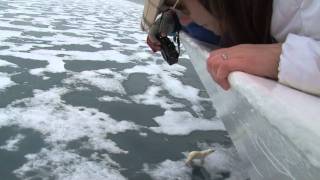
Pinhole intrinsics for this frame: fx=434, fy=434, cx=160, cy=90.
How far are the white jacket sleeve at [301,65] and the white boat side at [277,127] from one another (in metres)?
0.02

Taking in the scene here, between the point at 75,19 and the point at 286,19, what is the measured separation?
4704 millimetres

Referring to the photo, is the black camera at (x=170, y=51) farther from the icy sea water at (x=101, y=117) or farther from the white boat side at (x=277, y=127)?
the white boat side at (x=277, y=127)

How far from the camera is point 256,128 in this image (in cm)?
63

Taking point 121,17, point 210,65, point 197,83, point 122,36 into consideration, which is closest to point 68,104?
point 197,83

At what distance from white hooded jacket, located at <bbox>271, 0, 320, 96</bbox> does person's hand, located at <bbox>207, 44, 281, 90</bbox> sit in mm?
37

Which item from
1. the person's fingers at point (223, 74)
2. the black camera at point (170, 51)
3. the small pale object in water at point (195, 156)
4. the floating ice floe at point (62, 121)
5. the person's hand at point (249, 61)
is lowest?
the floating ice floe at point (62, 121)

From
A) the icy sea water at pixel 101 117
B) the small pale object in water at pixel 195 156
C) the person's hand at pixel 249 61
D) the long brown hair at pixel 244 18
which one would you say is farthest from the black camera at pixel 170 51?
the person's hand at pixel 249 61

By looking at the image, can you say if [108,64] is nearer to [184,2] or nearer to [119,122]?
[119,122]

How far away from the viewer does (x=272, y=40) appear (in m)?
0.93

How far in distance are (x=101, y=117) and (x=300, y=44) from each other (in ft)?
3.87

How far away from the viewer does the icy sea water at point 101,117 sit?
135cm

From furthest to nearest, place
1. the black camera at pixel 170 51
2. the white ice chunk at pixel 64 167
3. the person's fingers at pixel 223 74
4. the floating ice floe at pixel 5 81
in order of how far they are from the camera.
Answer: the floating ice floe at pixel 5 81, the black camera at pixel 170 51, the white ice chunk at pixel 64 167, the person's fingers at pixel 223 74

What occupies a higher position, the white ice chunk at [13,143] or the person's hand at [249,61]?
the person's hand at [249,61]

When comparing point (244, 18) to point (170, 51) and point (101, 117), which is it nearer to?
point (170, 51)
